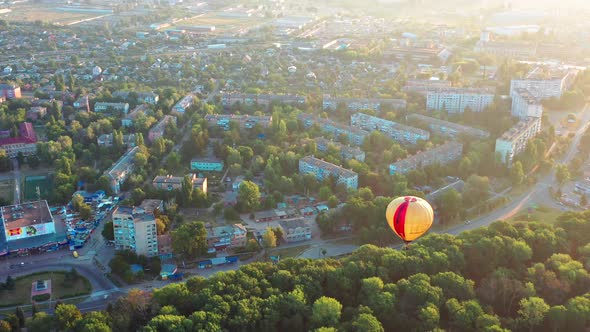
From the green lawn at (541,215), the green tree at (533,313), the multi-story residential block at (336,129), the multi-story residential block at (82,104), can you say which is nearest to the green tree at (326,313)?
the green tree at (533,313)

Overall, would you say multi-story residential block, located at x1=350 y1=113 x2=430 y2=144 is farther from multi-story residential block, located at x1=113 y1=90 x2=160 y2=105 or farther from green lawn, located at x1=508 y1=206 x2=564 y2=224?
multi-story residential block, located at x1=113 y1=90 x2=160 y2=105

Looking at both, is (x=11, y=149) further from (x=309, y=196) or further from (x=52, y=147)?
(x=309, y=196)

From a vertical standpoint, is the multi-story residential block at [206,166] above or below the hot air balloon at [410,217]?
below

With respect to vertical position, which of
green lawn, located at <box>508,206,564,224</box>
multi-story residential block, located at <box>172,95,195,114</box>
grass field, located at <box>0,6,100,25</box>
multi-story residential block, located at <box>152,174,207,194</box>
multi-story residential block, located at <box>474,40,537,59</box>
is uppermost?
grass field, located at <box>0,6,100,25</box>

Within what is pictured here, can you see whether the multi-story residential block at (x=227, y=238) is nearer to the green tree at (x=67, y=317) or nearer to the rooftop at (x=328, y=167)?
the rooftop at (x=328, y=167)

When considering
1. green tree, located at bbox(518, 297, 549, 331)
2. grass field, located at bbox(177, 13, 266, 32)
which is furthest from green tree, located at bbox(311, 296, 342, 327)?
grass field, located at bbox(177, 13, 266, 32)

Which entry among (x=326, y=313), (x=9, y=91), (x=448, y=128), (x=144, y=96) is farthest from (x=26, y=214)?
(x=448, y=128)
